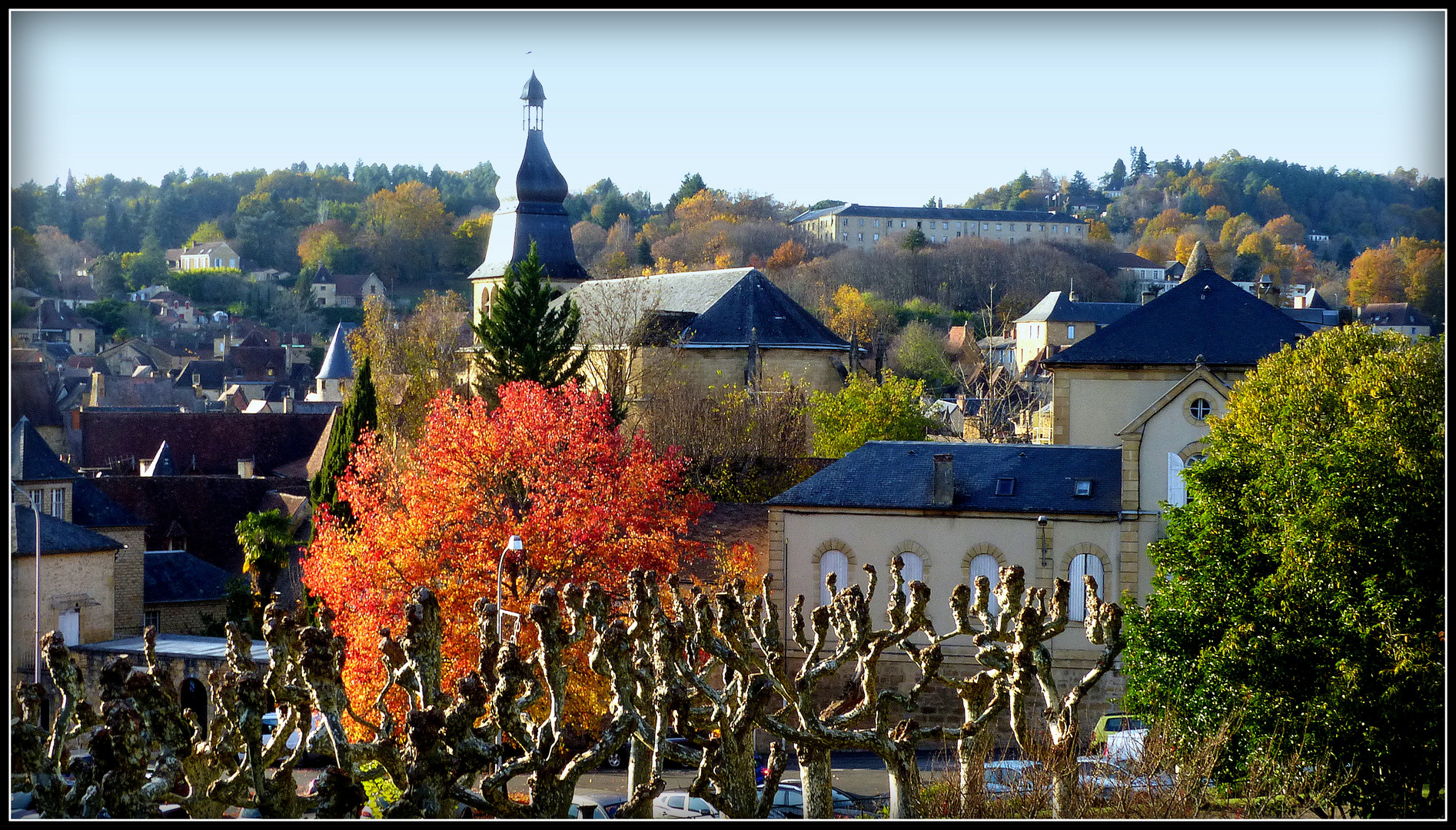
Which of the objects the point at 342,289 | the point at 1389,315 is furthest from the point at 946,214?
the point at 1389,315

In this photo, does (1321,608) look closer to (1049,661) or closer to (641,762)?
(1049,661)

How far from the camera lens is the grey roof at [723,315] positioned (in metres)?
49.8

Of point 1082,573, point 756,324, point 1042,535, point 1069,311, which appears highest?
point 1069,311

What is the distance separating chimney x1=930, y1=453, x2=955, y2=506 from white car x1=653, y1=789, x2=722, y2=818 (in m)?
8.94

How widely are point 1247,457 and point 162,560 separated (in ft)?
87.4

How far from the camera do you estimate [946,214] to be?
14112 cm

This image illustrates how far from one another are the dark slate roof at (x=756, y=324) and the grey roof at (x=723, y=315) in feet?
0.09

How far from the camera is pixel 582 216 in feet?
435

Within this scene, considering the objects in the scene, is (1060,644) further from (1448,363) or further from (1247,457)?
(1448,363)

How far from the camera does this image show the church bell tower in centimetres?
6203

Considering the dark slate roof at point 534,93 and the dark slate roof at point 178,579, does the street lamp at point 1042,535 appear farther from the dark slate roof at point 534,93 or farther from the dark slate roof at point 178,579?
the dark slate roof at point 534,93

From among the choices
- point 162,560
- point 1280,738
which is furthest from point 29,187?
point 162,560

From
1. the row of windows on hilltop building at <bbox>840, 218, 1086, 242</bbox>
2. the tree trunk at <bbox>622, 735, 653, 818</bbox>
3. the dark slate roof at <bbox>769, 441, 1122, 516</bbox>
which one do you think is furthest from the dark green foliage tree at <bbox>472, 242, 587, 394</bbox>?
the row of windows on hilltop building at <bbox>840, 218, 1086, 242</bbox>

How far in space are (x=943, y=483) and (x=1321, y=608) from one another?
34.1 ft
